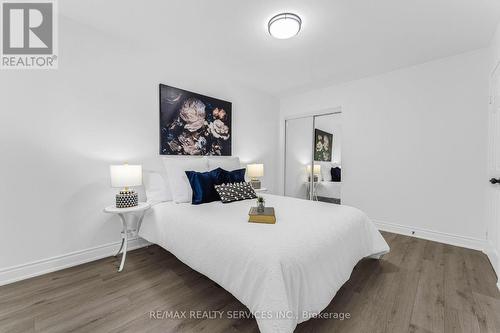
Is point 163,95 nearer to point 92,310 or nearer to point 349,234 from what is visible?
point 92,310

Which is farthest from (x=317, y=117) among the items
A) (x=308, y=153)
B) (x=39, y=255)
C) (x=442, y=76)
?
(x=39, y=255)

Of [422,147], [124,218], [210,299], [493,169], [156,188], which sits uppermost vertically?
[422,147]

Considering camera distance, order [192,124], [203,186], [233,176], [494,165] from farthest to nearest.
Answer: [192,124], [233,176], [203,186], [494,165]

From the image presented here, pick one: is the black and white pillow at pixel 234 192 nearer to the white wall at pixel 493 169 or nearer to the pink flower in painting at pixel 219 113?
→ the pink flower in painting at pixel 219 113

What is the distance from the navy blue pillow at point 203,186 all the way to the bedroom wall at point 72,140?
719mm

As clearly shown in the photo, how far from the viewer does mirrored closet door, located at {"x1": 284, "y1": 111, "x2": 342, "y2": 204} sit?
3.94 metres

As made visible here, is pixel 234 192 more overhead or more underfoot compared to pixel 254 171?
more underfoot

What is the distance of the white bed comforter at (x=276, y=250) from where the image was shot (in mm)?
1174

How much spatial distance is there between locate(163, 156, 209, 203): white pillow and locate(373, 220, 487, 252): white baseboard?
294 cm

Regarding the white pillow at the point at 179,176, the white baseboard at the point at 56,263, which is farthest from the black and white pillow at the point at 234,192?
the white baseboard at the point at 56,263

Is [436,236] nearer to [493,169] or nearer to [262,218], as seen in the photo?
[493,169]

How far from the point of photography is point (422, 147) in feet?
9.80

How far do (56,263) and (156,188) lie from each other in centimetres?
114

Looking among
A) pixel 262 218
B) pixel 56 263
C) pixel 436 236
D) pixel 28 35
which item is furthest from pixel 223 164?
pixel 436 236
